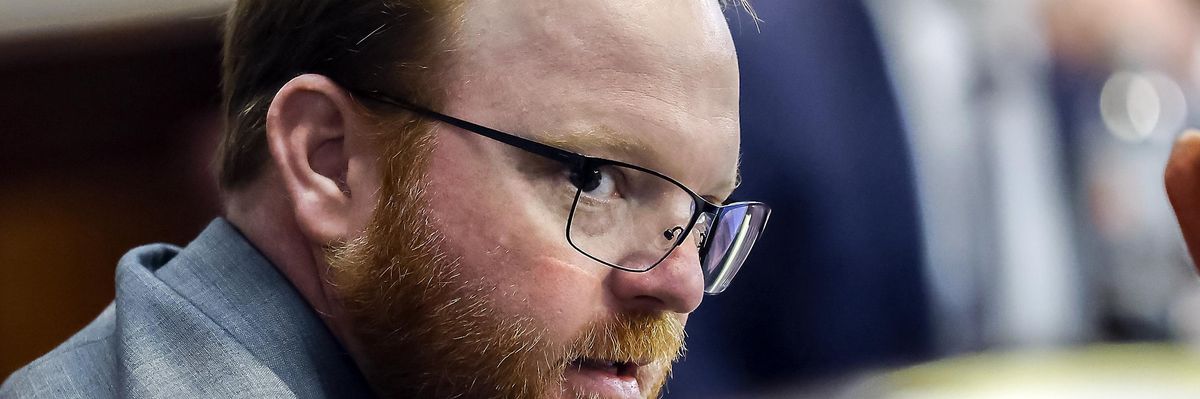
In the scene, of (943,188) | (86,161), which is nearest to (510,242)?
(943,188)

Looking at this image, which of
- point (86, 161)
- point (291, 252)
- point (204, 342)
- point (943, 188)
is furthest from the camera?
point (86, 161)

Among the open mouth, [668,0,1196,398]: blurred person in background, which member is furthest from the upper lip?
[668,0,1196,398]: blurred person in background

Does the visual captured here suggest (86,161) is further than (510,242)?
Yes

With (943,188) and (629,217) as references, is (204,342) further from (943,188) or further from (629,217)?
(943,188)

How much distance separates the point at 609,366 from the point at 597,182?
0.14 meters

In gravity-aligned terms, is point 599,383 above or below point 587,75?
below

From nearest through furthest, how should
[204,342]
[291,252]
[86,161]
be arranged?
[204,342] < [291,252] < [86,161]

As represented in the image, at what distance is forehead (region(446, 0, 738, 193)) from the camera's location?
3.00 feet

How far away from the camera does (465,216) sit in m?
0.91

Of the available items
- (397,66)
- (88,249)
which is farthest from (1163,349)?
(88,249)

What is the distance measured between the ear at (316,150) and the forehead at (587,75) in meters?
0.10

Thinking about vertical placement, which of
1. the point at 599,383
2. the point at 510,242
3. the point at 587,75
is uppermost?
the point at 587,75

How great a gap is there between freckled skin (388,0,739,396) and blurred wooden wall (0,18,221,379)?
2.24 m

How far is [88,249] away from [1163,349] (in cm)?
247
